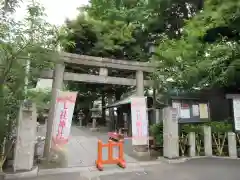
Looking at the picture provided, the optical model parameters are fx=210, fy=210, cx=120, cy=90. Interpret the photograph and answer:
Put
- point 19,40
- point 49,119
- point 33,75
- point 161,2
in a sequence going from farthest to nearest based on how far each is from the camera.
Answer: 1. point 161,2
2. point 49,119
3. point 33,75
4. point 19,40

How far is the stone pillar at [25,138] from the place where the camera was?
615 cm

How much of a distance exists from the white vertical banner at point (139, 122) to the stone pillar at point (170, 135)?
83 centimetres

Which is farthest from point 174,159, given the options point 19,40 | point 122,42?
point 122,42

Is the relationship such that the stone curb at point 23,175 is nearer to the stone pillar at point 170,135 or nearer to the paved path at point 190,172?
the paved path at point 190,172

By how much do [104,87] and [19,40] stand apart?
1546cm

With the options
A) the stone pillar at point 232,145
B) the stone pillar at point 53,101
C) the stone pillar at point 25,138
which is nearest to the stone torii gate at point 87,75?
the stone pillar at point 53,101

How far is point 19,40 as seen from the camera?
5.28m

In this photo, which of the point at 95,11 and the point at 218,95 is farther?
the point at 95,11

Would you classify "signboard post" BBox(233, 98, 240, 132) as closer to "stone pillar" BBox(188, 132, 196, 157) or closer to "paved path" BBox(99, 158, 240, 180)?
"paved path" BBox(99, 158, 240, 180)

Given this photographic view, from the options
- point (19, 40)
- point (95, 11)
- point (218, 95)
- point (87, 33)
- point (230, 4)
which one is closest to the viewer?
point (19, 40)

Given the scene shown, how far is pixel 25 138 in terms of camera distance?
20.7 feet

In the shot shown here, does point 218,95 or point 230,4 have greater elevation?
point 230,4

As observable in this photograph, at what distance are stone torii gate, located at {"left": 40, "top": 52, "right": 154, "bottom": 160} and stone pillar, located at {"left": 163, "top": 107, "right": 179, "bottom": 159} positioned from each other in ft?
5.21

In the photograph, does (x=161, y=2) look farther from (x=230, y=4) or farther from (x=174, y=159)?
(x=174, y=159)
